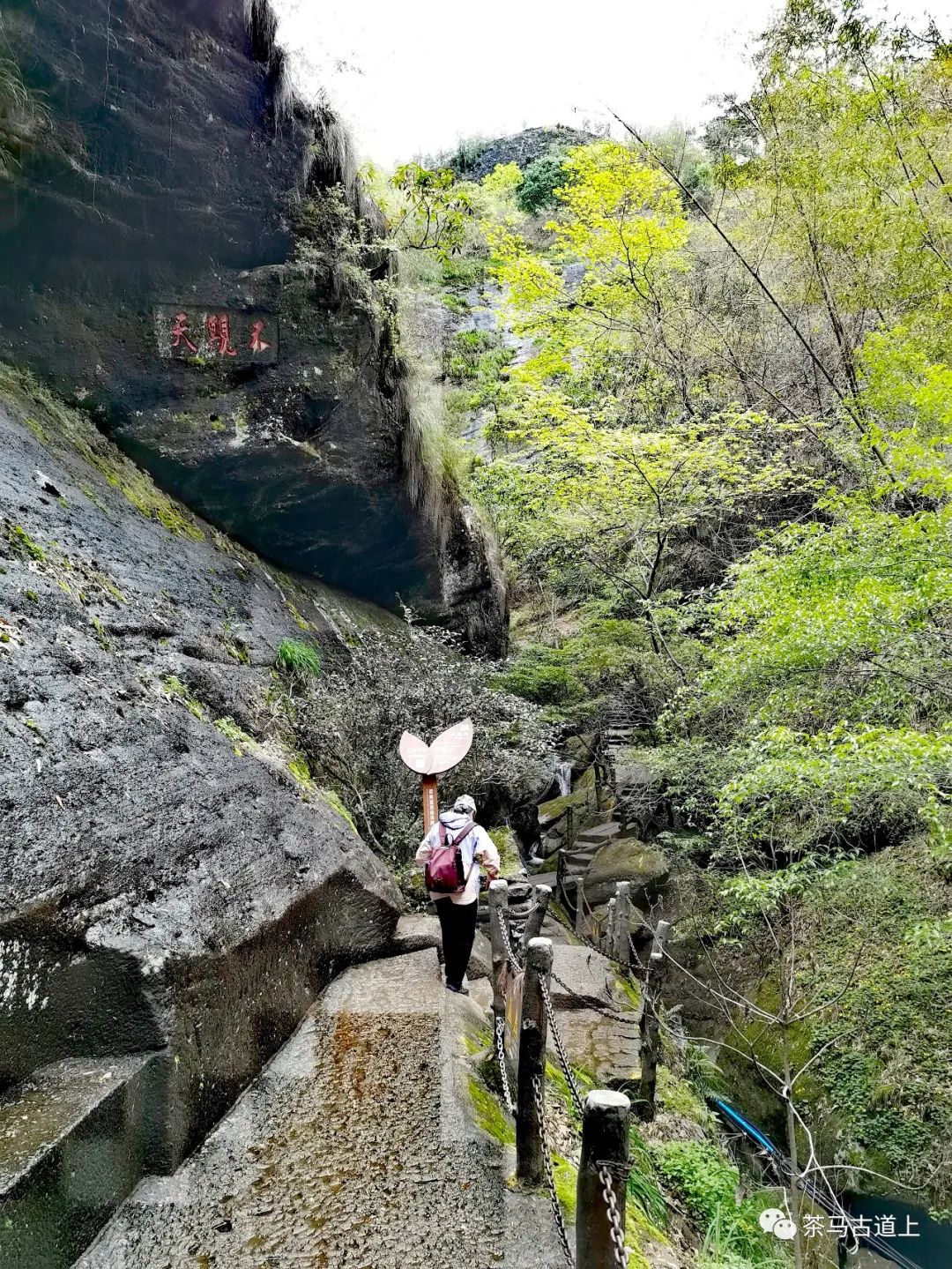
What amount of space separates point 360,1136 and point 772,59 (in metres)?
12.7

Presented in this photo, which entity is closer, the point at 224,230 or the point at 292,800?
the point at 292,800

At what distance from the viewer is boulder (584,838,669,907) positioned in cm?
1167

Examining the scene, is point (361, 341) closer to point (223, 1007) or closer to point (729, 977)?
point (223, 1007)

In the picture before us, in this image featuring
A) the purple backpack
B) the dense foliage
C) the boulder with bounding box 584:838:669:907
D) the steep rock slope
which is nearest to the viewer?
the steep rock slope

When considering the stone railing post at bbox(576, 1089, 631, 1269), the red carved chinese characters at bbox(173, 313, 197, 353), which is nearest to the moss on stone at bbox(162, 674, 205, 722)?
the stone railing post at bbox(576, 1089, 631, 1269)

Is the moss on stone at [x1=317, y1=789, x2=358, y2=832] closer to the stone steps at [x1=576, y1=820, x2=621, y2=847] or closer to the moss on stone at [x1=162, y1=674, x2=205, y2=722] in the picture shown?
the moss on stone at [x1=162, y1=674, x2=205, y2=722]

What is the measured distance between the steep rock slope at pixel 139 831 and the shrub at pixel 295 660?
1.14m

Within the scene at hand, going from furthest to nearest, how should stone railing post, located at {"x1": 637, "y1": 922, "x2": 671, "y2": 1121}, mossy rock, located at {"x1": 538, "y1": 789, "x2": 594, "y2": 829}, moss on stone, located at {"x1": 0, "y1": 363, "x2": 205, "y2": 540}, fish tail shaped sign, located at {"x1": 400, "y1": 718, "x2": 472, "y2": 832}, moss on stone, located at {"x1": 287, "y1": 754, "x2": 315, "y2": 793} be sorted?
A: mossy rock, located at {"x1": 538, "y1": 789, "x2": 594, "y2": 829}
moss on stone, located at {"x1": 0, "y1": 363, "x2": 205, "y2": 540}
moss on stone, located at {"x1": 287, "y1": 754, "x2": 315, "y2": 793}
fish tail shaped sign, located at {"x1": 400, "y1": 718, "x2": 472, "y2": 832}
stone railing post, located at {"x1": 637, "y1": 922, "x2": 671, "y2": 1121}

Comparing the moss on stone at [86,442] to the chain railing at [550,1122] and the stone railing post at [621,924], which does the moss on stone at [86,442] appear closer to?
the chain railing at [550,1122]

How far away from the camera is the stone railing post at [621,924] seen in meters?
8.10

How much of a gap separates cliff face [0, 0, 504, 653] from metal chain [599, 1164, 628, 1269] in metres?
8.43

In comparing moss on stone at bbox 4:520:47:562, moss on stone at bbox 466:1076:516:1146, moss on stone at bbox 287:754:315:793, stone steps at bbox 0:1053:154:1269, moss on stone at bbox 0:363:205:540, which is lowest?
moss on stone at bbox 466:1076:516:1146

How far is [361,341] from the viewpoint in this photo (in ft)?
30.4

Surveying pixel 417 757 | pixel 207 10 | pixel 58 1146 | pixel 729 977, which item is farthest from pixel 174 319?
pixel 729 977
